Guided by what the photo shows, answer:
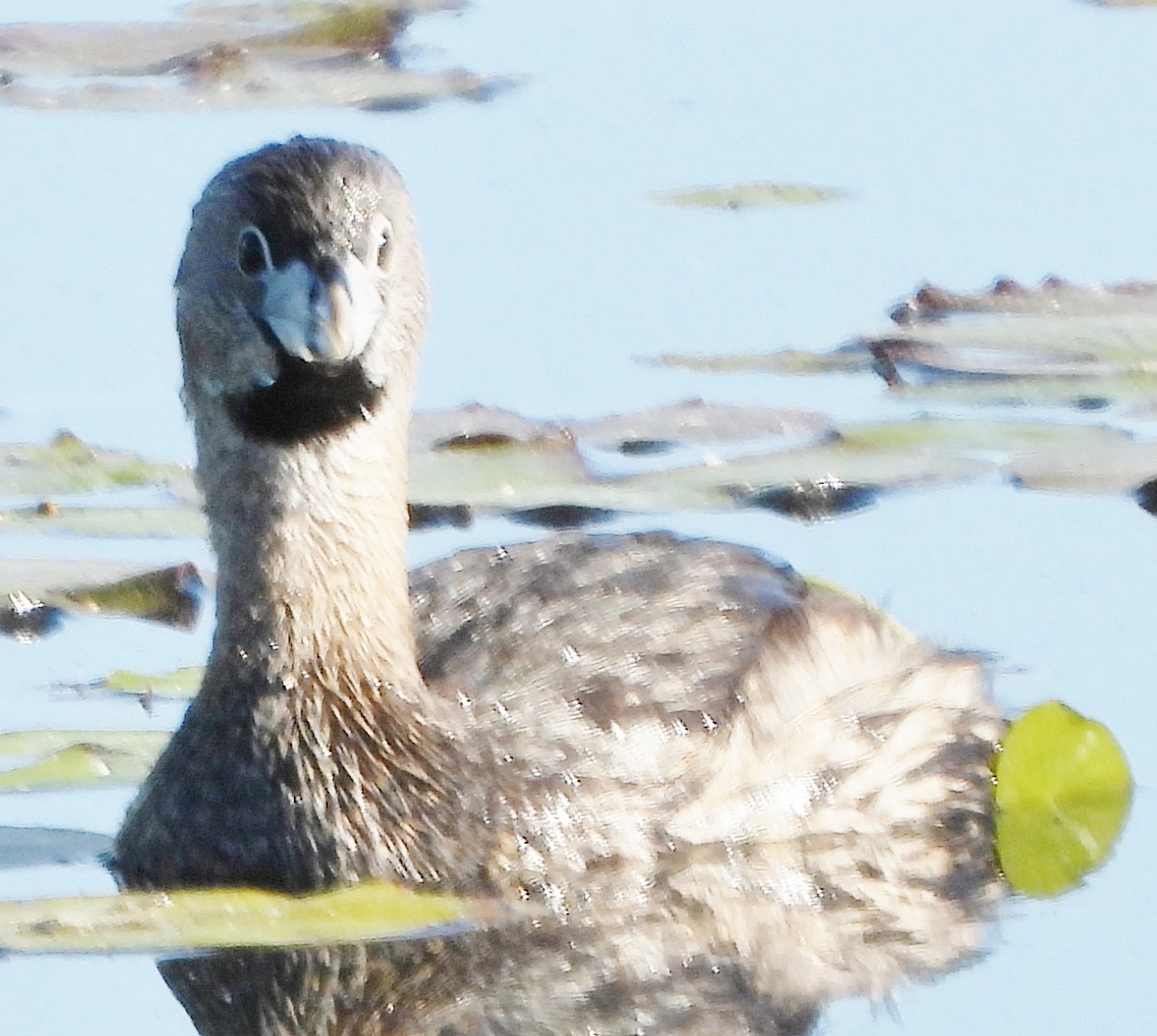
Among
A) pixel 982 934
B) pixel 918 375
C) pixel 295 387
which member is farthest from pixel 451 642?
pixel 918 375

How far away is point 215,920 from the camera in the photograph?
7180 millimetres

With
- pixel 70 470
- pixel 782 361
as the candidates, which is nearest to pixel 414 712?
pixel 70 470


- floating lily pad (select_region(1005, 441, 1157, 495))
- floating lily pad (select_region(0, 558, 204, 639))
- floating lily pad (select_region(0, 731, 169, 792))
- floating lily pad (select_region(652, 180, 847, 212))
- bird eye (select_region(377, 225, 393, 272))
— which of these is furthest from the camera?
floating lily pad (select_region(652, 180, 847, 212))

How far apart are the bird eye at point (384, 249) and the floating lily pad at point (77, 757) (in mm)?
1320

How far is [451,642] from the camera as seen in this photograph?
8.35m

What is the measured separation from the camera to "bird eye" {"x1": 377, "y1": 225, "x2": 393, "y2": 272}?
25.7ft

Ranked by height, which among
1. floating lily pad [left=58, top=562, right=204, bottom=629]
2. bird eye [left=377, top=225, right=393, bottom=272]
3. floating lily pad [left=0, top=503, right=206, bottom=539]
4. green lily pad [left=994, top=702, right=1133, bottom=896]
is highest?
bird eye [left=377, top=225, right=393, bottom=272]

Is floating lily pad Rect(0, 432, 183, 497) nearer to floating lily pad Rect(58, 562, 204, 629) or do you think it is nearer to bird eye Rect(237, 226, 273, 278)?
floating lily pad Rect(58, 562, 204, 629)

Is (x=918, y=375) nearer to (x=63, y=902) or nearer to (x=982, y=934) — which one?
(x=982, y=934)

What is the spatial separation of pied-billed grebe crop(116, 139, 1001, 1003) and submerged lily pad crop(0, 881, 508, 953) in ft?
1.09

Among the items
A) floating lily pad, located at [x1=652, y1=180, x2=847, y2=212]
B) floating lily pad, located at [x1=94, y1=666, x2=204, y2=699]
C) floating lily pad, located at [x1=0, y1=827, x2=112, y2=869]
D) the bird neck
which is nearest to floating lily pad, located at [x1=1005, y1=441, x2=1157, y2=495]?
floating lily pad, located at [x1=652, y1=180, x2=847, y2=212]

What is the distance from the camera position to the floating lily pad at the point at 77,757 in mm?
8078

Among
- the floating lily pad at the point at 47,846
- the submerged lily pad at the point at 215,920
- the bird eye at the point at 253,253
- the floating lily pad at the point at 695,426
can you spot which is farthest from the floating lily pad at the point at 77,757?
the floating lily pad at the point at 695,426

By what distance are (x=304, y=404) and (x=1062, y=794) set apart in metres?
1.96
